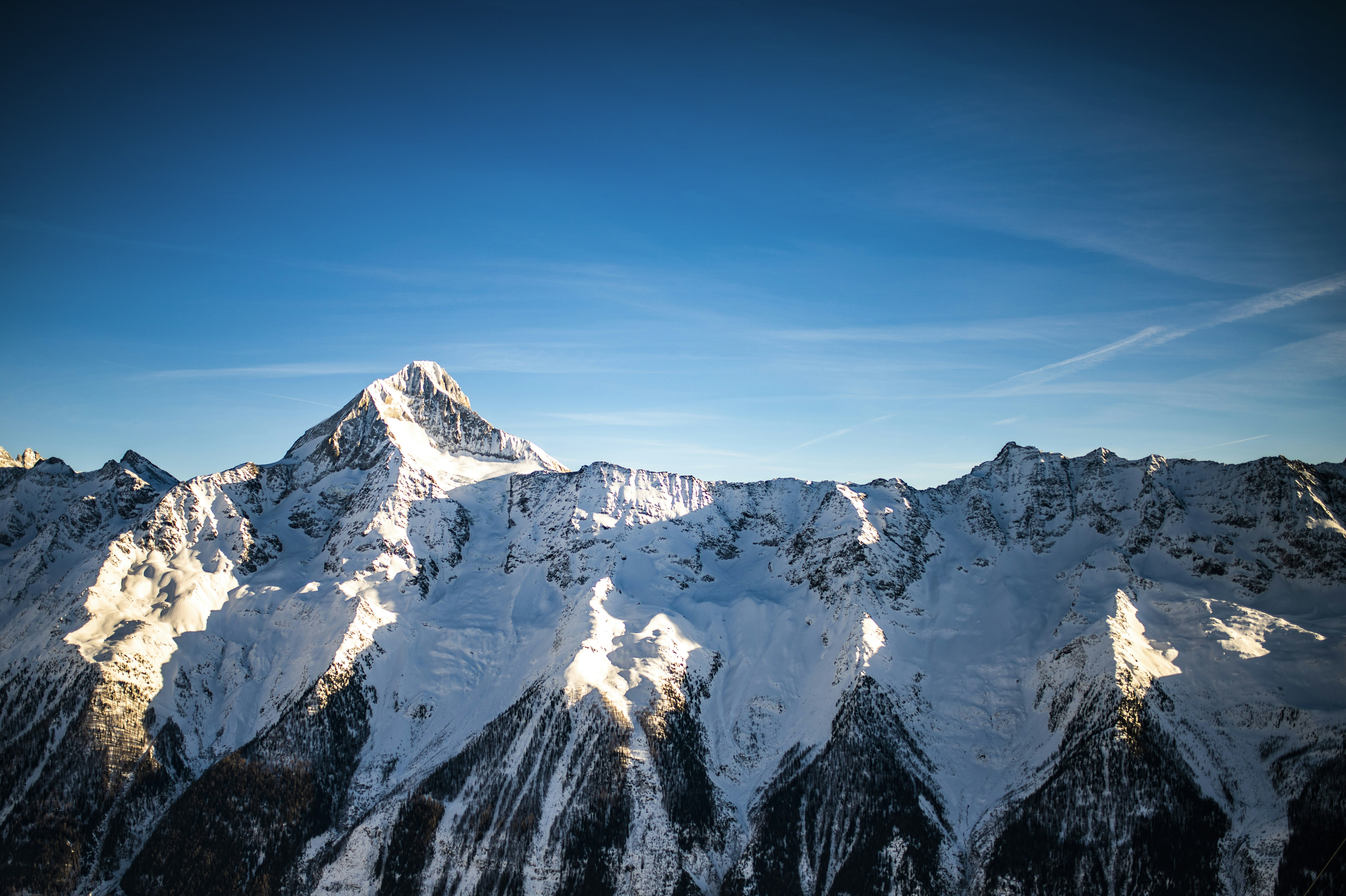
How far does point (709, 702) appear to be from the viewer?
Answer: 5689 inches

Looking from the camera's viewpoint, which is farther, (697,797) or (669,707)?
(669,707)

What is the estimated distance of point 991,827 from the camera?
11169cm

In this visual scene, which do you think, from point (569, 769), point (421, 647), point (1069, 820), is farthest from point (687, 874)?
point (421, 647)

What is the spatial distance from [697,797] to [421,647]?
228 ft

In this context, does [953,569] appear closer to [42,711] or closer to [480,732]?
[480,732]

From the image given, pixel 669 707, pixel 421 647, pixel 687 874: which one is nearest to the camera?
pixel 687 874

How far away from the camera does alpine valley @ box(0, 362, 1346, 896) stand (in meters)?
108

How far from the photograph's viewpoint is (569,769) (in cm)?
12900

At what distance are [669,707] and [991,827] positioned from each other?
57.4m

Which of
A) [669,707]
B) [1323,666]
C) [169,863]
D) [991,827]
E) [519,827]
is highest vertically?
[1323,666]

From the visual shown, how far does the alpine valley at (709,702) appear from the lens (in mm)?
108188

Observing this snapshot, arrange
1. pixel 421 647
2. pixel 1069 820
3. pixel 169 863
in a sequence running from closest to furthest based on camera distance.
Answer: pixel 1069 820 < pixel 169 863 < pixel 421 647

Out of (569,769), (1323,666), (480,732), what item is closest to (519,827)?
(569,769)

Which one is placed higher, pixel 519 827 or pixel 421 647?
pixel 421 647
